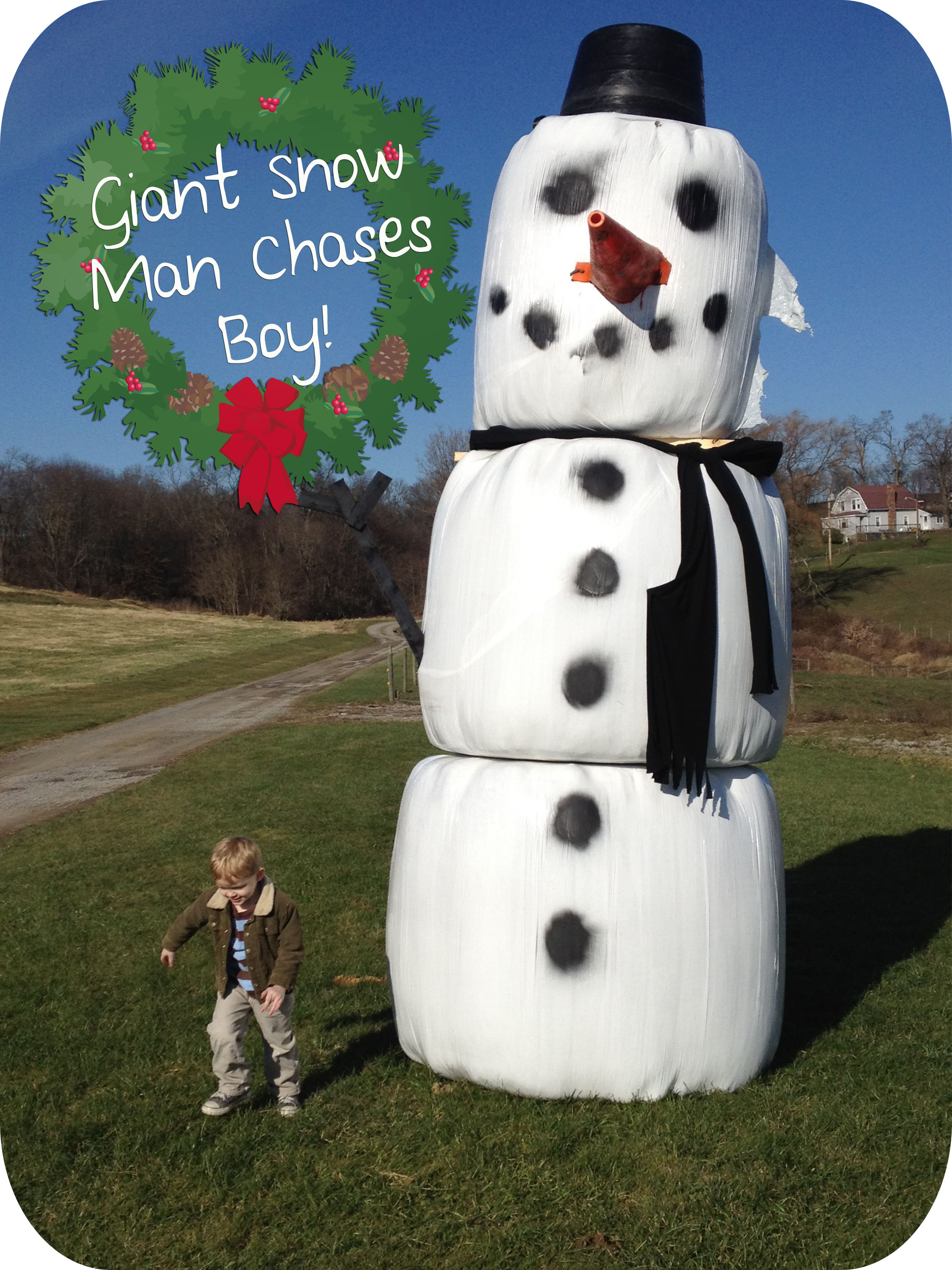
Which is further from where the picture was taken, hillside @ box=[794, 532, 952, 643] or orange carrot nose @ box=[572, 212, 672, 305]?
hillside @ box=[794, 532, 952, 643]

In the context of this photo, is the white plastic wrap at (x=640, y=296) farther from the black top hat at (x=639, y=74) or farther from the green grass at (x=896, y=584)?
the green grass at (x=896, y=584)

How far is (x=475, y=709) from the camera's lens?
A: 471cm

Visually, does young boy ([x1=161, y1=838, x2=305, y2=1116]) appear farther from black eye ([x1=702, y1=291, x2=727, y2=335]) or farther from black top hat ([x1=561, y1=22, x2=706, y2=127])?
black top hat ([x1=561, y1=22, x2=706, y2=127])

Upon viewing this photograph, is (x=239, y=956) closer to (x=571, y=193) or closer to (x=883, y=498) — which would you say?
(x=571, y=193)

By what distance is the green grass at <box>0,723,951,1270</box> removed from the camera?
12.3 feet

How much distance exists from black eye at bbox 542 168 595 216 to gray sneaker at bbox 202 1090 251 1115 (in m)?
3.87

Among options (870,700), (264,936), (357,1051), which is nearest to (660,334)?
(264,936)

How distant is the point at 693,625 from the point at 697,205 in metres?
1.76

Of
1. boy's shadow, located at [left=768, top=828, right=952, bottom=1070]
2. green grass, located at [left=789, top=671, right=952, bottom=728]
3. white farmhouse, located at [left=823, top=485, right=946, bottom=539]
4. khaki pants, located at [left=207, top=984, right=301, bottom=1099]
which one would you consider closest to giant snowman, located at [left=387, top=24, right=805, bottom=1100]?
khaki pants, located at [left=207, top=984, right=301, bottom=1099]

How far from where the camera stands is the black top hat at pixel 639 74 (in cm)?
502

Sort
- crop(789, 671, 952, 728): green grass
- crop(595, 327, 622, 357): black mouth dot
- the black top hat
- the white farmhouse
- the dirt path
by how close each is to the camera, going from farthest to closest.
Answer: the white farmhouse → crop(789, 671, 952, 728): green grass → the dirt path → the black top hat → crop(595, 327, 622, 357): black mouth dot

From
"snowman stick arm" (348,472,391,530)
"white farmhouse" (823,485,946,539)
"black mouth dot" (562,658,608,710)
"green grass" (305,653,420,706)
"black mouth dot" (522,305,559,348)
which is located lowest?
"green grass" (305,653,420,706)

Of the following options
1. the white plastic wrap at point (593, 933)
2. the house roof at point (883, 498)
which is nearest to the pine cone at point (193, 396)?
the white plastic wrap at point (593, 933)

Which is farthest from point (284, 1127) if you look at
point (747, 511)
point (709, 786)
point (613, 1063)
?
point (747, 511)
